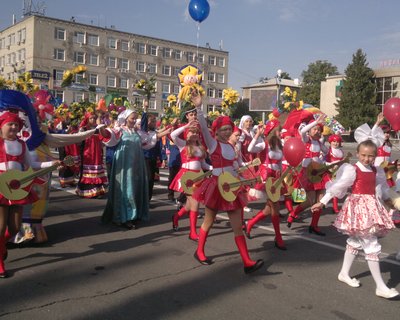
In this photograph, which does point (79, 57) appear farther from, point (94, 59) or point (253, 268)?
point (253, 268)

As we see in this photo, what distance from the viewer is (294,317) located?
3484mm

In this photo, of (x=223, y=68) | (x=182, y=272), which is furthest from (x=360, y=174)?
(x=223, y=68)

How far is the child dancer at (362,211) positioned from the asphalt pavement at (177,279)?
0.37 m

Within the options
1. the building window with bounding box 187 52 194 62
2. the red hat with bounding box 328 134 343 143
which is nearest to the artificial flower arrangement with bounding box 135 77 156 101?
the red hat with bounding box 328 134 343 143

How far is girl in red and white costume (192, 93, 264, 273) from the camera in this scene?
4.52 metres

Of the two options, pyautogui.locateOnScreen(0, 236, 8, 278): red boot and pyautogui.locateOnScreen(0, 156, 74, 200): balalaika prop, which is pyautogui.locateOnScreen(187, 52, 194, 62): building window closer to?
pyautogui.locateOnScreen(0, 156, 74, 200): balalaika prop

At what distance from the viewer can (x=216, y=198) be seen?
4625mm

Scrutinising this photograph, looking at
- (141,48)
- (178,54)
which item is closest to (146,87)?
(141,48)

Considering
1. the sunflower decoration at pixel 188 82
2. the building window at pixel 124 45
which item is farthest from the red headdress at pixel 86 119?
the building window at pixel 124 45

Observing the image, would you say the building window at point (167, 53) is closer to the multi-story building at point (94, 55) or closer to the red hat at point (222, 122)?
the multi-story building at point (94, 55)

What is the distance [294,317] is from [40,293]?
2.41 metres

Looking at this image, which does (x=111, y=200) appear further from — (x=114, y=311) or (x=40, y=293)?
(x=114, y=311)

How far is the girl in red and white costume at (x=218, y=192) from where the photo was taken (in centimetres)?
452

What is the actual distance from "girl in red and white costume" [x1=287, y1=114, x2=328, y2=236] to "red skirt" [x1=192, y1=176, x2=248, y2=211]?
2.17 meters
